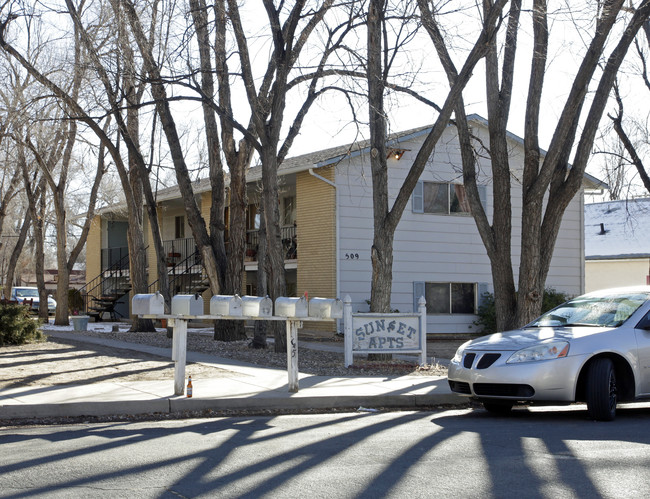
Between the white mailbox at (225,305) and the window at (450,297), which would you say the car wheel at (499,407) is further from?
the window at (450,297)

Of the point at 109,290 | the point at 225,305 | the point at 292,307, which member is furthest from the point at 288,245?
the point at 225,305

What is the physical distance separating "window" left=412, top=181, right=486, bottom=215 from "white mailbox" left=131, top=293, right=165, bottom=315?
53.0 ft

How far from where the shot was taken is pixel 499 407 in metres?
9.77

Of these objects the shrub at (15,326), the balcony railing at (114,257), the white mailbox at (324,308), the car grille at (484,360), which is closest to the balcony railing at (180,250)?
the balcony railing at (114,257)

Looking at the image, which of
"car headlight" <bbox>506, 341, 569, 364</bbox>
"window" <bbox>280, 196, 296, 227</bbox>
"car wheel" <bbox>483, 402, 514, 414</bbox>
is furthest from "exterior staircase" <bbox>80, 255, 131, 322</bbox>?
"car headlight" <bbox>506, 341, 569, 364</bbox>

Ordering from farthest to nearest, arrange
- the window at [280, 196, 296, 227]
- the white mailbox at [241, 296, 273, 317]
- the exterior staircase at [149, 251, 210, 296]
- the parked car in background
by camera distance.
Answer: the parked car in background < the window at [280, 196, 296, 227] < the exterior staircase at [149, 251, 210, 296] < the white mailbox at [241, 296, 273, 317]

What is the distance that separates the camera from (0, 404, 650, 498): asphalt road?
559 cm

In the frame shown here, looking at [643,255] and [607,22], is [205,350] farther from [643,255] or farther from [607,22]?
[643,255]

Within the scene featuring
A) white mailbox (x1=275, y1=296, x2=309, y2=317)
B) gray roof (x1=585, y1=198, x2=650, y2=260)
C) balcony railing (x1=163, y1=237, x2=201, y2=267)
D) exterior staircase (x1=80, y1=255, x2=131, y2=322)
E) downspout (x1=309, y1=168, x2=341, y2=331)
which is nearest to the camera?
white mailbox (x1=275, y1=296, x2=309, y2=317)

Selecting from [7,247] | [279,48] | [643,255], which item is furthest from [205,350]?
[7,247]

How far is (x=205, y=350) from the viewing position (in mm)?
16688

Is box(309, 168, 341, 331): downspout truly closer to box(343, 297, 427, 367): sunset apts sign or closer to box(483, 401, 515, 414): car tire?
box(343, 297, 427, 367): sunset apts sign

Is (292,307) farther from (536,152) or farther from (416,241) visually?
(416,241)

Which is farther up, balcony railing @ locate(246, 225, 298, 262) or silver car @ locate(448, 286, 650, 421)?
balcony railing @ locate(246, 225, 298, 262)
